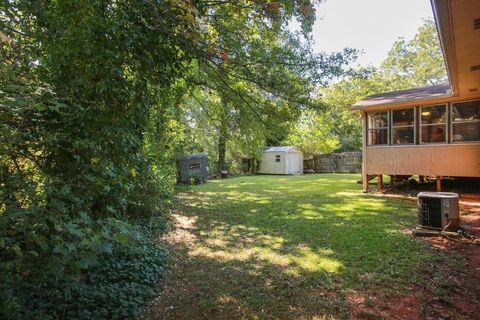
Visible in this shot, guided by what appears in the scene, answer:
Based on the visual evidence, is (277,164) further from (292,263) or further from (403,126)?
(292,263)

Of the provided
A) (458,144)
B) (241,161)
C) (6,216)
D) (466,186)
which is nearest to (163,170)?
(6,216)

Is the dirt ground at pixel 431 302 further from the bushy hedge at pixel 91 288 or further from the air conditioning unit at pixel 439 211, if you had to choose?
the bushy hedge at pixel 91 288

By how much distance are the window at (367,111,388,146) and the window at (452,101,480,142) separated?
1.72 meters

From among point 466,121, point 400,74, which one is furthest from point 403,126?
point 400,74

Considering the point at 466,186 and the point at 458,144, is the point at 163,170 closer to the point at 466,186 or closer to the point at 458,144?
the point at 458,144

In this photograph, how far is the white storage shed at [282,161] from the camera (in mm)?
19273

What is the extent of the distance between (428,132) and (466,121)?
35.9 inches

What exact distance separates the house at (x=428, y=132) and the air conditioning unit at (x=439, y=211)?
270 cm

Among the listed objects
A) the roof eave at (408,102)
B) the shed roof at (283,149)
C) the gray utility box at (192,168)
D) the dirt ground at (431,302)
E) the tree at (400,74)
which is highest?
the tree at (400,74)

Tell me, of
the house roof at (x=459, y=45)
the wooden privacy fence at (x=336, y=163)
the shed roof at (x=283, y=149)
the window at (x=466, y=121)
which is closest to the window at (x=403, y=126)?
the house roof at (x=459, y=45)

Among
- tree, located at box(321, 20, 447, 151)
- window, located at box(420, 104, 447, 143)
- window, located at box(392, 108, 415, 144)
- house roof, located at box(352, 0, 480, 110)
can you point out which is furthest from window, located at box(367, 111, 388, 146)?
tree, located at box(321, 20, 447, 151)

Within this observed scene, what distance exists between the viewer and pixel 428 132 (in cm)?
860

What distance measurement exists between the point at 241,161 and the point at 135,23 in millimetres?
17951

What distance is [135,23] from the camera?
2658 millimetres
